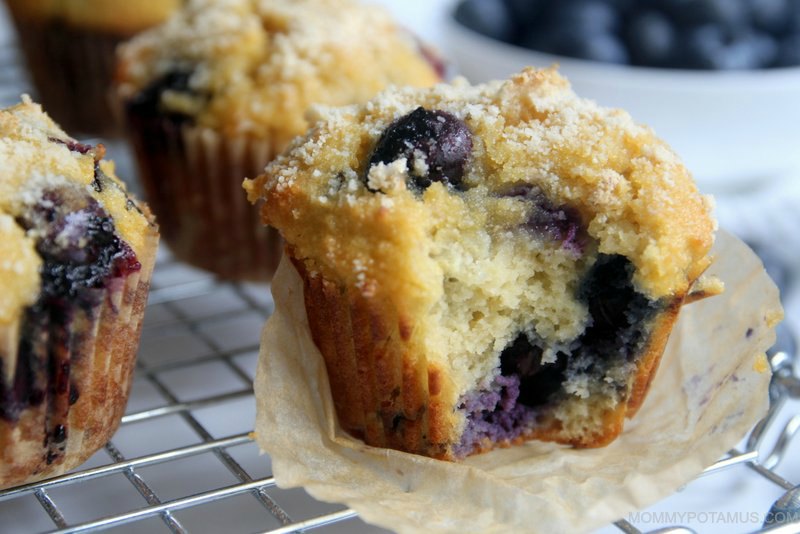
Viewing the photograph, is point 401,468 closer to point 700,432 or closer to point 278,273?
point 278,273

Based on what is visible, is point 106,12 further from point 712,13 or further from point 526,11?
point 712,13

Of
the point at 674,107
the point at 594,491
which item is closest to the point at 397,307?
the point at 594,491

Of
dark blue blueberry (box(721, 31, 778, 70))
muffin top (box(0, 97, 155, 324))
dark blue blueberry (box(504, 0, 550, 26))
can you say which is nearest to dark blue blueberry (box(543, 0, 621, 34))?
dark blue blueberry (box(504, 0, 550, 26))

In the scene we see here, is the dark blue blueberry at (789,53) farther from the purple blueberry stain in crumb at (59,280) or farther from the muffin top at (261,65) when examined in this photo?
the purple blueberry stain in crumb at (59,280)

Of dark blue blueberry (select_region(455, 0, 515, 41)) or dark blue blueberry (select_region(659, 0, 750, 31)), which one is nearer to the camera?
dark blue blueberry (select_region(659, 0, 750, 31))

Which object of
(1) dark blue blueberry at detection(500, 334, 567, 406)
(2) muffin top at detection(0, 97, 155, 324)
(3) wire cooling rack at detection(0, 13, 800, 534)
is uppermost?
(2) muffin top at detection(0, 97, 155, 324)

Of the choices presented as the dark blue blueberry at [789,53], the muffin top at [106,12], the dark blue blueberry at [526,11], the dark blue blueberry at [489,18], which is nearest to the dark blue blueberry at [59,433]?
the muffin top at [106,12]

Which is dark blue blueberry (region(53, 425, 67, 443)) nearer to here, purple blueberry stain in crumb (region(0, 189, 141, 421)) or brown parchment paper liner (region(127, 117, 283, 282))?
purple blueberry stain in crumb (region(0, 189, 141, 421))
